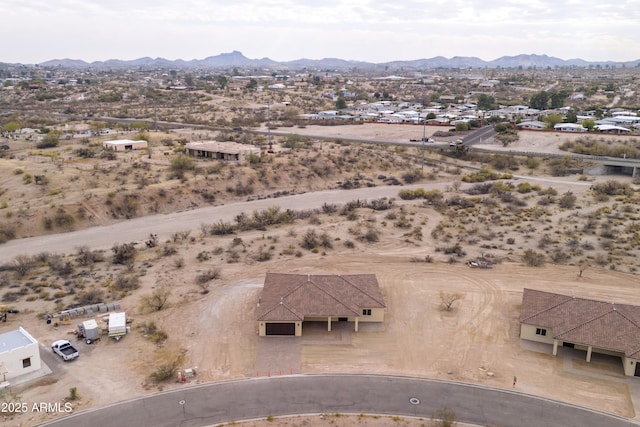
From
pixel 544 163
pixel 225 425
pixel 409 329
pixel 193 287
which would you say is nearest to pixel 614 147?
pixel 544 163

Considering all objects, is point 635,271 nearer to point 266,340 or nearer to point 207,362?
point 266,340

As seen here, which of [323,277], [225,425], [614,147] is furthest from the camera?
[614,147]

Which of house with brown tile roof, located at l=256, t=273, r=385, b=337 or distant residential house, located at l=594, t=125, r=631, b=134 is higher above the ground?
distant residential house, located at l=594, t=125, r=631, b=134

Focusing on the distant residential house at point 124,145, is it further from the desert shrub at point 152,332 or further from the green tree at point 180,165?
the desert shrub at point 152,332

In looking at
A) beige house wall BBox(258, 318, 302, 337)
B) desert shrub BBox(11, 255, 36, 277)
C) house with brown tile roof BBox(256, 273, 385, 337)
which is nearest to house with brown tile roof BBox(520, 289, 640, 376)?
house with brown tile roof BBox(256, 273, 385, 337)

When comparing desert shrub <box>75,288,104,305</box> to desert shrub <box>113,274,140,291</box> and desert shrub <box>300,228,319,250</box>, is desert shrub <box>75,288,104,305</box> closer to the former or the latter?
desert shrub <box>113,274,140,291</box>

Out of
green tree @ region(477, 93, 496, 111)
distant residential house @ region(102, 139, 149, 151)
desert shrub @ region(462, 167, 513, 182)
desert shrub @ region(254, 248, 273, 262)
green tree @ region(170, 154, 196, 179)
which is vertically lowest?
desert shrub @ region(254, 248, 273, 262)
